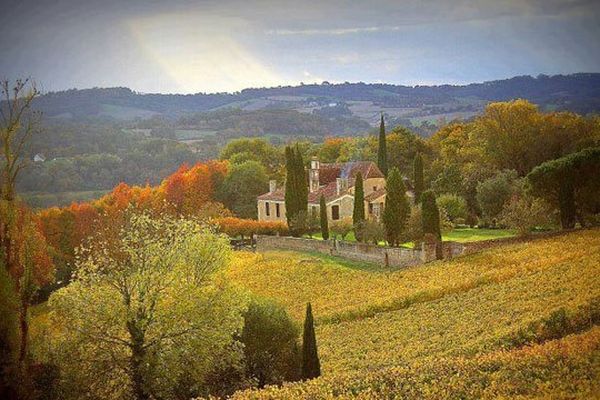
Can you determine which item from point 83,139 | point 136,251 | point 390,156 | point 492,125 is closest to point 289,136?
point 83,139

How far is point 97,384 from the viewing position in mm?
21312

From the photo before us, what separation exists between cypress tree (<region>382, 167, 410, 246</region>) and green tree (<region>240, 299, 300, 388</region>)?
20.5 m

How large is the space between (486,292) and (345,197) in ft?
95.5

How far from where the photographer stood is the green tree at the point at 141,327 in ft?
70.0

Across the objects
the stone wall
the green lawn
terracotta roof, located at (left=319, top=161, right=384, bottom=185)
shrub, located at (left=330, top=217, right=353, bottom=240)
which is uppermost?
terracotta roof, located at (left=319, top=161, right=384, bottom=185)

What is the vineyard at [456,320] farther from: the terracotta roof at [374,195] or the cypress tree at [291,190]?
the terracotta roof at [374,195]

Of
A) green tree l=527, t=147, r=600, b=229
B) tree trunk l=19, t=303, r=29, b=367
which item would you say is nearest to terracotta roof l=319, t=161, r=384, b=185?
green tree l=527, t=147, r=600, b=229

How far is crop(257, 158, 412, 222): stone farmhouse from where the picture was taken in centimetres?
5888

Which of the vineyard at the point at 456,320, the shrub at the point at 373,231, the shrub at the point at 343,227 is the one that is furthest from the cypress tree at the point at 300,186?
the shrub at the point at 373,231

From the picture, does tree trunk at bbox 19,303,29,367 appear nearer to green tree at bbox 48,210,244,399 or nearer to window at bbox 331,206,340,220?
green tree at bbox 48,210,244,399

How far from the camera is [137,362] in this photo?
21.6 metres

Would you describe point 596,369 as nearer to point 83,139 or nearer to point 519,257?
point 519,257

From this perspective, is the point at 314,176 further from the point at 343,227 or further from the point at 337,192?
the point at 343,227

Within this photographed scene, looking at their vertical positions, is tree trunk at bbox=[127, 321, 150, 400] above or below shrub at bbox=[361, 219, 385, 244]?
below
